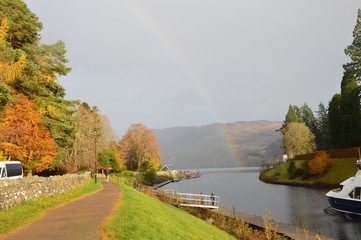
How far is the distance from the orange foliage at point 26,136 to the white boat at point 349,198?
1259 inches

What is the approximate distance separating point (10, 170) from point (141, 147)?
82.4 m

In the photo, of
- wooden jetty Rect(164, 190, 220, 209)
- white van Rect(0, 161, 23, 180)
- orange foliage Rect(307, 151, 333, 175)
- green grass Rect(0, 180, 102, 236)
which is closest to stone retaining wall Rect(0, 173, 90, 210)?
green grass Rect(0, 180, 102, 236)

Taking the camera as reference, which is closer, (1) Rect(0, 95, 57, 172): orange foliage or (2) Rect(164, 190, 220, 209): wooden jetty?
(1) Rect(0, 95, 57, 172): orange foliage

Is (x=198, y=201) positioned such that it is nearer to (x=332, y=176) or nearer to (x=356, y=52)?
(x=332, y=176)

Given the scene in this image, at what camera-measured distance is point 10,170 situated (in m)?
28.5

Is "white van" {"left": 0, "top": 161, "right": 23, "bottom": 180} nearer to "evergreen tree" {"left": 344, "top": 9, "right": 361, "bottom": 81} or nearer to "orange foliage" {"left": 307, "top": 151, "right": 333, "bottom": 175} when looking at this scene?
"orange foliage" {"left": 307, "top": 151, "right": 333, "bottom": 175}

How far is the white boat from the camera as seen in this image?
36.2 metres

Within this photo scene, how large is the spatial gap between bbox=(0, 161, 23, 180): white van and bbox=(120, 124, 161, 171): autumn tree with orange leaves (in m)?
79.7

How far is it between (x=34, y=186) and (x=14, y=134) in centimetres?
1269

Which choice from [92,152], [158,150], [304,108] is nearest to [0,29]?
[92,152]

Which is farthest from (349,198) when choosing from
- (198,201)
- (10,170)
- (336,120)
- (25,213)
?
(336,120)

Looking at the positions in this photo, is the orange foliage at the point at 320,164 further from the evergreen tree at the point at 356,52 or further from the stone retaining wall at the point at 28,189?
the stone retaining wall at the point at 28,189

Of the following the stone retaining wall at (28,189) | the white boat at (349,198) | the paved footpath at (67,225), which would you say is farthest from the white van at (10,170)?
the white boat at (349,198)

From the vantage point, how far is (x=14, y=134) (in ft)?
109
